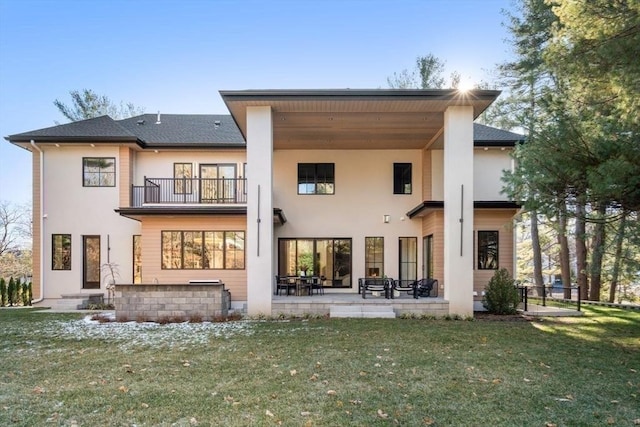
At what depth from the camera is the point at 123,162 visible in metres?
14.7

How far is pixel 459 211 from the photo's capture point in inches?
432

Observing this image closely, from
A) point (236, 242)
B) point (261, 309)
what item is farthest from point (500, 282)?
point (236, 242)

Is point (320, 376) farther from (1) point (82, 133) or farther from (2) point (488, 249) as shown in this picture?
(1) point (82, 133)

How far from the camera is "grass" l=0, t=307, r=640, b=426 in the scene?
430 cm

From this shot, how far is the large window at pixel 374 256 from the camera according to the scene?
Answer: 1530cm

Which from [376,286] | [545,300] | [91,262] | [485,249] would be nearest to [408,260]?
[485,249]

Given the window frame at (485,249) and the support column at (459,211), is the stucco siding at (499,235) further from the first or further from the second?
the support column at (459,211)

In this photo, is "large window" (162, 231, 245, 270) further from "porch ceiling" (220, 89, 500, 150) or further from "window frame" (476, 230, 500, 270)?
"window frame" (476, 230, 500, 270)

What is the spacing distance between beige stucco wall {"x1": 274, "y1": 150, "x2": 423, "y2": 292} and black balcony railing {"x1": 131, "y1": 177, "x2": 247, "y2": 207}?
163cm

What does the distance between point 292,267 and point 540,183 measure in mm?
9645

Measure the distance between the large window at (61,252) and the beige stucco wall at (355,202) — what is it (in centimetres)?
747

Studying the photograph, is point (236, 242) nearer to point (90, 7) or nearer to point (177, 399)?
point (177, 399)

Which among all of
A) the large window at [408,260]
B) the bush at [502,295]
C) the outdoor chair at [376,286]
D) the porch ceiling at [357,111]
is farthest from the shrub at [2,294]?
the bush at [502,295]

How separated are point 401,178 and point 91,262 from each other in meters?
11.9
